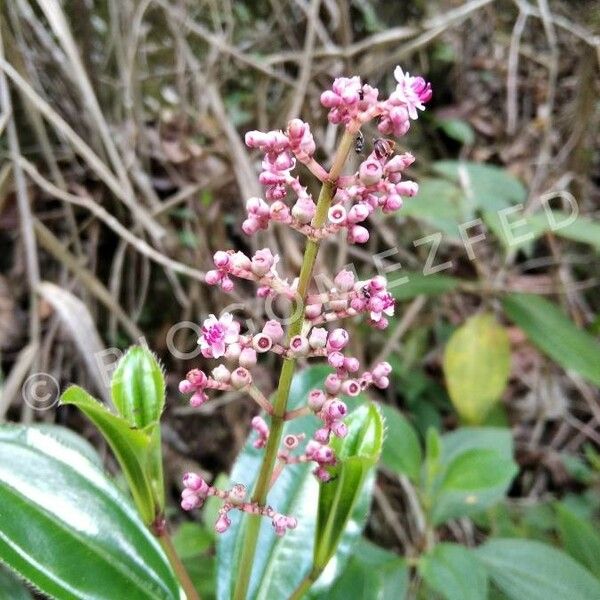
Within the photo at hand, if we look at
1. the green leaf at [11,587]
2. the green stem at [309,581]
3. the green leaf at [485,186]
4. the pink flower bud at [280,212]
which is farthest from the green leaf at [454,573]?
the green leaf at [485,186]

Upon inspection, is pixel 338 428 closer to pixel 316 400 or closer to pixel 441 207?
pixel 316 400

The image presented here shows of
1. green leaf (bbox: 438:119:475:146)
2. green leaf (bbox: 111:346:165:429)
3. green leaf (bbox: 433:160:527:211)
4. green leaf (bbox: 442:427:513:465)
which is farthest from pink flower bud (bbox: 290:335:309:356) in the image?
green leaf (bbox: 438:119:475:146)

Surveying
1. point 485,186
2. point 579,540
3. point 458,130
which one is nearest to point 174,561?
point 579,540

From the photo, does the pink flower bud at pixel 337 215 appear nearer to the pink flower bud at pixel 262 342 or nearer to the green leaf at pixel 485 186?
the pink flower bud at pixel 262 342

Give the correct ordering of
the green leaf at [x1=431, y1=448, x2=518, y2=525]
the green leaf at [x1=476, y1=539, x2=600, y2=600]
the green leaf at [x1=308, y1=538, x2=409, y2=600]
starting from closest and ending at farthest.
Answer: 1. the green leaf at [x1=308, y1=538, x2=409, y2=600]
2. the green leaf at [x1=476, y1=539, x2=600, y2=600]
3. the green leaf at [x1=431, y1=448, x2=518, y2=525]

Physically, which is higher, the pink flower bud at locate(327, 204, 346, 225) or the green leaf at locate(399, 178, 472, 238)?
Answer: the pink flower bud at locate(327, 204, 346, 225)

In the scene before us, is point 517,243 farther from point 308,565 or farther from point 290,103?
point 308,565

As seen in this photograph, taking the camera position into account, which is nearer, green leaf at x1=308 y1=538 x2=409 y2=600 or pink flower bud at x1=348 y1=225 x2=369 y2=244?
pink flower bud at x1=348 y1=225 x2=369 y2=244

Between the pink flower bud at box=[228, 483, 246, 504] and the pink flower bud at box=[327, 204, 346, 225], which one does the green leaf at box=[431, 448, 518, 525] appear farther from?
the pink flower bud at box=[327, 204, 346, 225]
